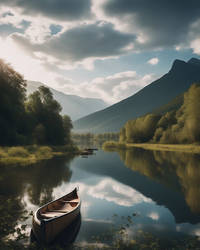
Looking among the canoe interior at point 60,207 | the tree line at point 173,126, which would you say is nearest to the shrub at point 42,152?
the canoe interior at point 60,207

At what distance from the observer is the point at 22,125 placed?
206 ft

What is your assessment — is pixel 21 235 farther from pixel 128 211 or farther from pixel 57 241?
pixel 128 211

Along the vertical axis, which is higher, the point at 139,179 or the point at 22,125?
the point at 22,125

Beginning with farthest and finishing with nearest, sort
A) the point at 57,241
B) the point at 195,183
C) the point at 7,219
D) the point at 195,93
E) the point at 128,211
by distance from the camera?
the point at 195,93
the point at 195,183
the point at 128,211
the point at 7,219
the point at 57,241

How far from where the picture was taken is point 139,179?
36.3 meters

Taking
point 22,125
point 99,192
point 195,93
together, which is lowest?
point 99,192

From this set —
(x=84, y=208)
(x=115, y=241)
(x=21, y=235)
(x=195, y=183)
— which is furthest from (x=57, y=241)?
(x=195, y=183)

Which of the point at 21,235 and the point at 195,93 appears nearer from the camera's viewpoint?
the point at 21,235

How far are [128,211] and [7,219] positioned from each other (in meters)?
11.1

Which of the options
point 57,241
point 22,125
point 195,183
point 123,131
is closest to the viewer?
point 57,241

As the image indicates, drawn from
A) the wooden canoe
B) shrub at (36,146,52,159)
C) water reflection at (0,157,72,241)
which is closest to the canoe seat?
the wooden canoe

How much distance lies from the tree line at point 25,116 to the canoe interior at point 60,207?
1417 inches

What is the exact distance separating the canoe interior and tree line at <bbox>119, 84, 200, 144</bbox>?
253 feet

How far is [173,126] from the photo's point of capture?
108m
